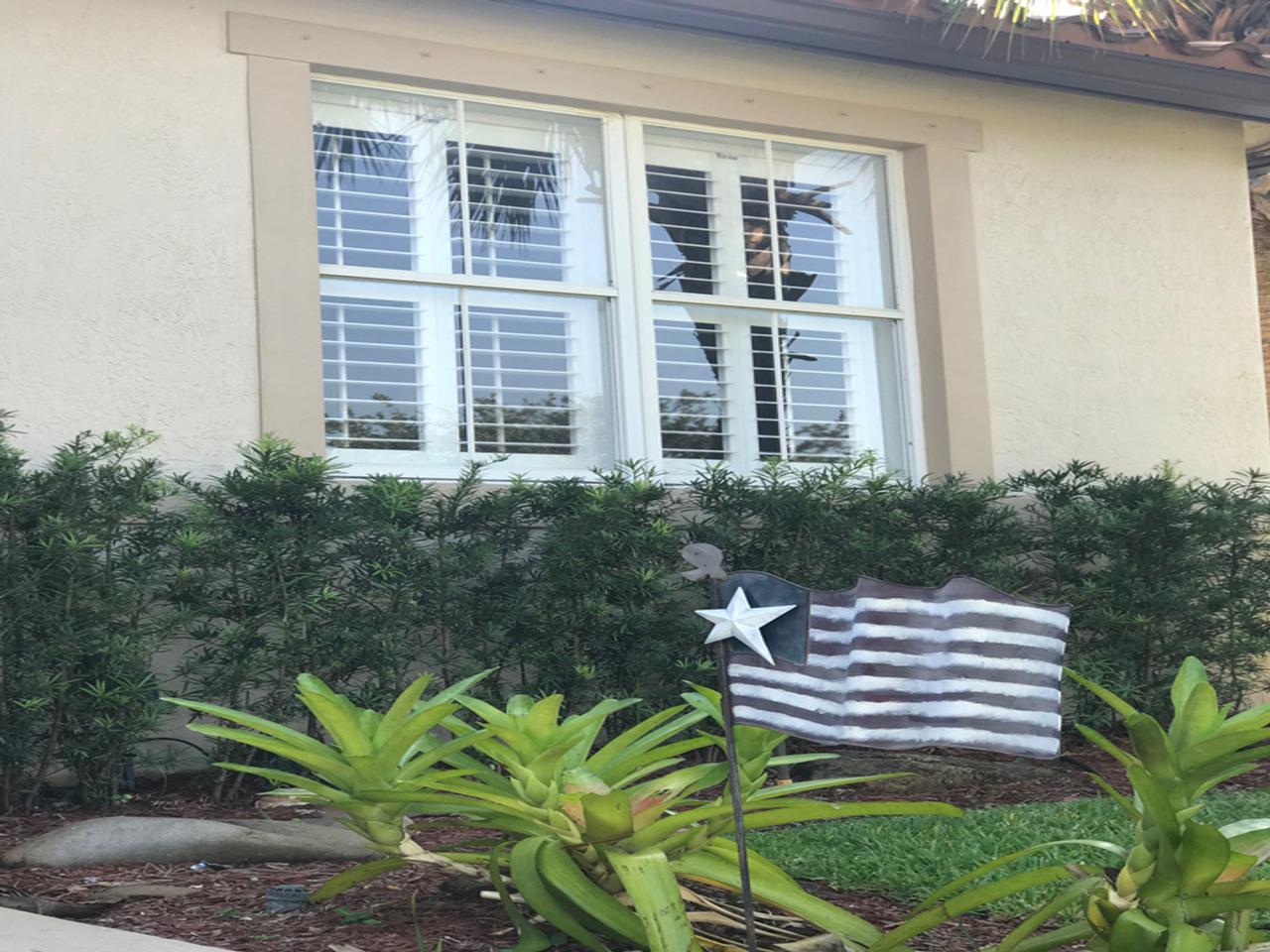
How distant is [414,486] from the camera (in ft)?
20.8

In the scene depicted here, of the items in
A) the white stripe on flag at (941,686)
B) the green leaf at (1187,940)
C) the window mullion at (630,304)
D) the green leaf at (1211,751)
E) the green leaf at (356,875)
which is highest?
the window mullion at (630,304)

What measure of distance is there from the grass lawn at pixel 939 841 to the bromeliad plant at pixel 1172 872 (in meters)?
0.76

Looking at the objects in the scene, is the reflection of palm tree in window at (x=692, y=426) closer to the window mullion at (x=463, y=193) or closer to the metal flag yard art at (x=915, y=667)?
the window mullion at (x=463, y=193)

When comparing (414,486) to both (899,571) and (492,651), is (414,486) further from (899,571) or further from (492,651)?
(899,571)

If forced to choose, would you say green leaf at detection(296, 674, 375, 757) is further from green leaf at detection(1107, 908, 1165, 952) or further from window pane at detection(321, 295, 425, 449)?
window pane at detection(321, 295, 425, 449)

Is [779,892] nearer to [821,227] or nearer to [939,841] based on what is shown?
[939,841]

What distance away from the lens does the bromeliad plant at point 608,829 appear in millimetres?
3100

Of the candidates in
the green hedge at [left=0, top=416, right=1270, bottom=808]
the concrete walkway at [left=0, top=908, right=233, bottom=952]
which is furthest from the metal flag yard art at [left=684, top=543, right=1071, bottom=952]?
the green hedge at [left=0, top=416, right=1270, bottom=808]

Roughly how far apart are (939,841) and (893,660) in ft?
6.37

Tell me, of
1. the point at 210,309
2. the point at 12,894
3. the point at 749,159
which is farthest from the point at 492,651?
the point at 749,159

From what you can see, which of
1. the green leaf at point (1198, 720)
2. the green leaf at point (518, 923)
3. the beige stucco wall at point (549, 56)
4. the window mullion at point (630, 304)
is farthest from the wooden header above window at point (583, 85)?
the green leaf at point (1198, 720)

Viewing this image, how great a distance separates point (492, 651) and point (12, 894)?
277 centimetres

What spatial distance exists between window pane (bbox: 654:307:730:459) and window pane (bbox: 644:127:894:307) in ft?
0.78

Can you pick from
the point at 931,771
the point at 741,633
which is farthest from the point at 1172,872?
the point at 931,771
